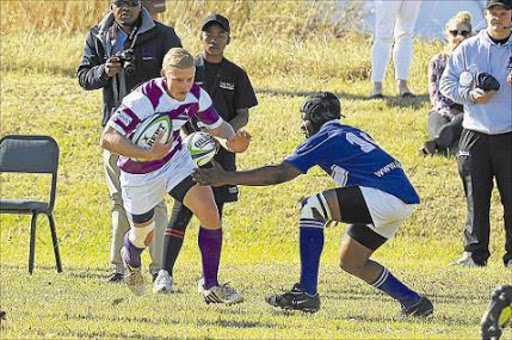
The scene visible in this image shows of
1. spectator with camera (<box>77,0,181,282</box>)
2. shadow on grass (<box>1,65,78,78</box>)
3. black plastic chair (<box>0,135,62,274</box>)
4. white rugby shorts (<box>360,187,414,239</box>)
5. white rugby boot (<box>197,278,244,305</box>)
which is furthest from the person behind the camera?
shadow on grass (<box>1,65,78,78</box>)

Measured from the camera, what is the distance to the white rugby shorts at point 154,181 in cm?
865

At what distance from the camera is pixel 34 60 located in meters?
18.9

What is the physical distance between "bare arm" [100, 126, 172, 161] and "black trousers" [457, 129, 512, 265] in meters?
4.58

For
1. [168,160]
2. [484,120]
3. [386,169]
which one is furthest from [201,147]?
[484,120]

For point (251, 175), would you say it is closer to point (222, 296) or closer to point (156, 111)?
point (156, 111)

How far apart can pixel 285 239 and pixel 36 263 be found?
9.01 feet

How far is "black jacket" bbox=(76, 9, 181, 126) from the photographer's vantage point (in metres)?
10.0

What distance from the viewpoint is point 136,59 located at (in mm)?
10039

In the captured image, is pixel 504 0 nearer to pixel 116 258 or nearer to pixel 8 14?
pixel 116 258

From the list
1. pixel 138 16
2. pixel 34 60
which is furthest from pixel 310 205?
pixel 34 60

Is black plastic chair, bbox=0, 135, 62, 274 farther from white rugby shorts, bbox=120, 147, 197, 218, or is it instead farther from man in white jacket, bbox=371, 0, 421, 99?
man in white jacket, bbox=371, 0, 421, 99

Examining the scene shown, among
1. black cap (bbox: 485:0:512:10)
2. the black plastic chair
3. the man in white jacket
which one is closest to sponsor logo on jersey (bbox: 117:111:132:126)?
the black plastic chair

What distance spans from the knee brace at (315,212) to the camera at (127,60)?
2.16 meters

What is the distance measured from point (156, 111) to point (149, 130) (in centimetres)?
15
